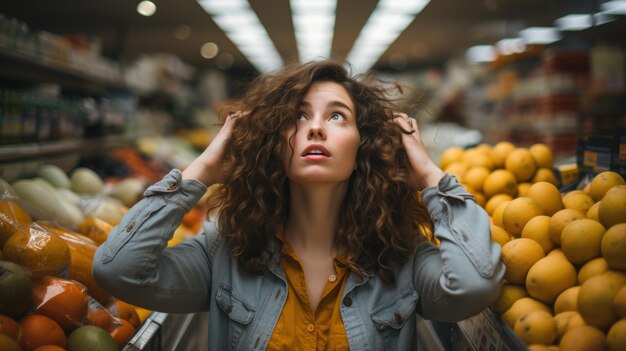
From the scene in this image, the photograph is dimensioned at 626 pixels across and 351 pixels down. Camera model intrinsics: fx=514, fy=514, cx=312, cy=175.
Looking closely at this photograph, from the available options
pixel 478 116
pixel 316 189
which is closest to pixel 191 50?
pixel 478 116

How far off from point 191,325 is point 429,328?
983mm

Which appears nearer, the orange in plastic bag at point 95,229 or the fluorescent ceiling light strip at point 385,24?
the orange in plastic bag at point 95,229

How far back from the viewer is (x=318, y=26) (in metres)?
5.13

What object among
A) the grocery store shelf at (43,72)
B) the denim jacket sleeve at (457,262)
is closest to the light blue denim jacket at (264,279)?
the denim jacket sleeve at (457,262)

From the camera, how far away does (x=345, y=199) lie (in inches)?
67.6

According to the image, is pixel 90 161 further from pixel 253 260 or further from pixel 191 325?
pixel 253 260

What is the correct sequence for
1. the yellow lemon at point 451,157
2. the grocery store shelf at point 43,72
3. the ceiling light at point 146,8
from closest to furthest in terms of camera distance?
the yellow lemon at point 451,157 → the grocery store shelf at point 43,72 → the ceiling light at point 146,8

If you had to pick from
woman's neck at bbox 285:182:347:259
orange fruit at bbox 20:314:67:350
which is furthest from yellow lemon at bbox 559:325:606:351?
orange fruit at bbox 20:314:67:350

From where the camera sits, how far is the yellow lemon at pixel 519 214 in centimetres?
162

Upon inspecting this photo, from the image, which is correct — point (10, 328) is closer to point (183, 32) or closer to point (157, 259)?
point (157, 259)

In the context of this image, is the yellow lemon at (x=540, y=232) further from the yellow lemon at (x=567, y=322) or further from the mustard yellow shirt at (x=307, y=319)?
the mustard yellow shirt at (x=307, y=319)

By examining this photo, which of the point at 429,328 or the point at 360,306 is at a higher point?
the point at 360,306

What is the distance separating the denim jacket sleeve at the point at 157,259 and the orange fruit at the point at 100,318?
232 mm

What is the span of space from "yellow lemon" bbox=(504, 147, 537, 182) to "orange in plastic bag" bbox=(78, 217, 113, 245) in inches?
69.5
